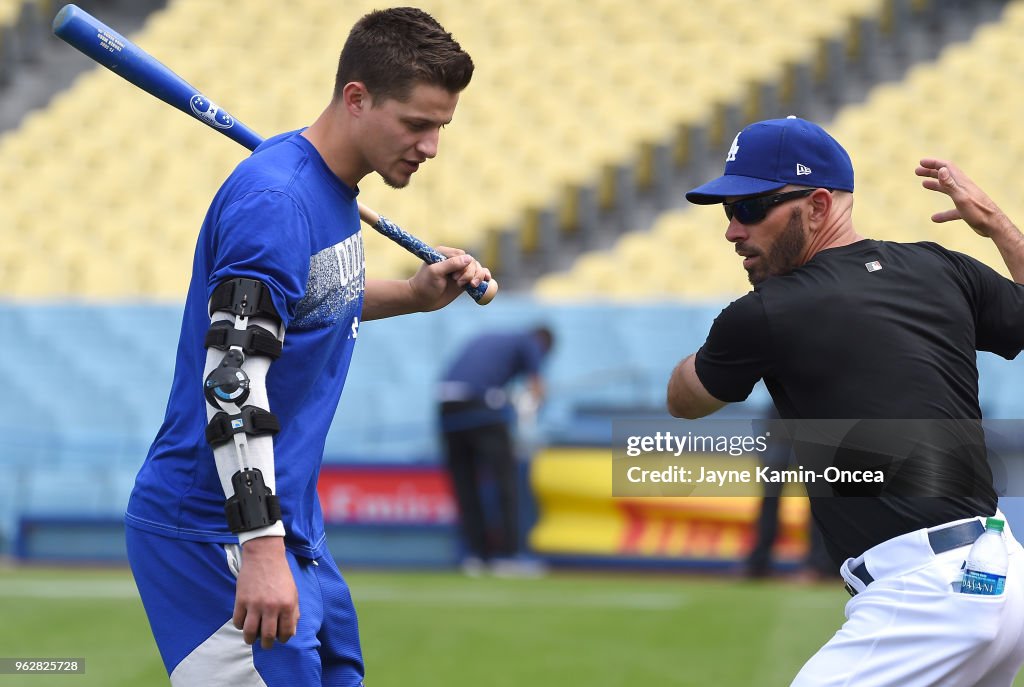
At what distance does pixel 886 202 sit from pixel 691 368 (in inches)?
443

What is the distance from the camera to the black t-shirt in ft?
10.0

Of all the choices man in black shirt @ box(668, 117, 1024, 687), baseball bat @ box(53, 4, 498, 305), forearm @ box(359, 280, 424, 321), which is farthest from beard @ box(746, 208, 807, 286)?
forearm @ box(359, 280, 424, 321)

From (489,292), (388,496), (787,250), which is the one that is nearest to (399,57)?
(489,292)

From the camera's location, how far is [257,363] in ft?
9.46

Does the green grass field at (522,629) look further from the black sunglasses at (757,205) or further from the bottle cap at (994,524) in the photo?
the black sunglasses at (757,205)

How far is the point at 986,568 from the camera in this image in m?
2.94

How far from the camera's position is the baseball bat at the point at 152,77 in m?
3.50

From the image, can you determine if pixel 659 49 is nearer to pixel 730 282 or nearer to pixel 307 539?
pixel 730 282

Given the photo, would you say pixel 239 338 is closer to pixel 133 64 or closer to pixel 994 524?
pixel 133 64

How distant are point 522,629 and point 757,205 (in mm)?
5037

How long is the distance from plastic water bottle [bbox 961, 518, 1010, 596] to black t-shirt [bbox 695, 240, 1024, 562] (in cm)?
11

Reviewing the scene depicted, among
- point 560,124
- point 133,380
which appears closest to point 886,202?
point 560,124

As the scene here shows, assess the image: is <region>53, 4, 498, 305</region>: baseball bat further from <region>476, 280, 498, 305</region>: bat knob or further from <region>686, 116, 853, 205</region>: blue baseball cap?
<region>686, 116, 853, 205</region>: blue baseball cap

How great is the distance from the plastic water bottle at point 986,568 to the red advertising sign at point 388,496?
7.77 m
